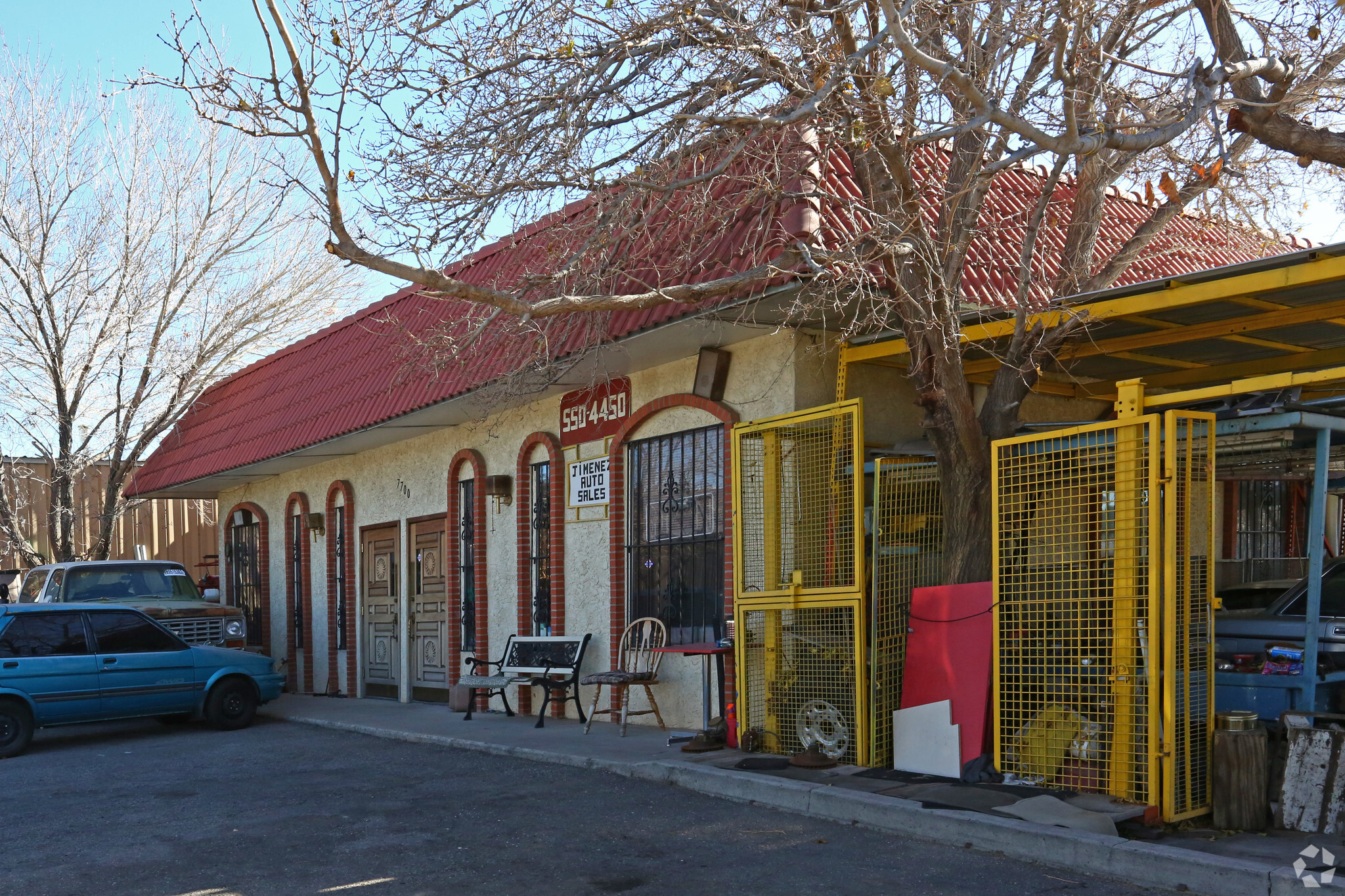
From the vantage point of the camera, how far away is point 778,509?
380 inches

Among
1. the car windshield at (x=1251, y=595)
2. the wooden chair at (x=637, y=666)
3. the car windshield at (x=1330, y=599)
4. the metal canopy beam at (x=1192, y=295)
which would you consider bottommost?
the wooden chair at (x=637, y=666)

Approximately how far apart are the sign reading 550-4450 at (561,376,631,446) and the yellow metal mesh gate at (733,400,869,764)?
101 inches

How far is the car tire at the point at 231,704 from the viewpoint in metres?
13.4

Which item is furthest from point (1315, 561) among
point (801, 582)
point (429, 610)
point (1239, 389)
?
point (429, 610)

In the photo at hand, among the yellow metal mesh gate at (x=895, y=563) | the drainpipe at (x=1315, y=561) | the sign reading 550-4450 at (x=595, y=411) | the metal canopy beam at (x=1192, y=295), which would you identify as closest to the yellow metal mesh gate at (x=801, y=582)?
the yellow metal mesh gate at (x=895, y=563)

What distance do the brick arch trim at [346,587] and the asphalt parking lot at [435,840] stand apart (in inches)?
259

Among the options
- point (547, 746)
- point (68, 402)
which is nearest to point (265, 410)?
point (68, 402)

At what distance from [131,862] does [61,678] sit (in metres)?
6.03

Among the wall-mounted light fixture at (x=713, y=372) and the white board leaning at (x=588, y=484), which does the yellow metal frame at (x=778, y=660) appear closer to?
the wall-mounted light fixture at (x=713, y=372)

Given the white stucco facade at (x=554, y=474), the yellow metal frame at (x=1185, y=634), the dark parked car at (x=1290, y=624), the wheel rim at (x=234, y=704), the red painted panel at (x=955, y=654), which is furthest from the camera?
the wheel rim at (x=234, y=704)

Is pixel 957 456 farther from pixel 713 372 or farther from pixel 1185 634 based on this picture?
pixel 713 372

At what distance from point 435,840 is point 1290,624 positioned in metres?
5.47

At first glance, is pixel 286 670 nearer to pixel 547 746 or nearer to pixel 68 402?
pixel 68 402

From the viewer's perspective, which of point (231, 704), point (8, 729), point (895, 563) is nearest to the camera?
point (895, 563)
